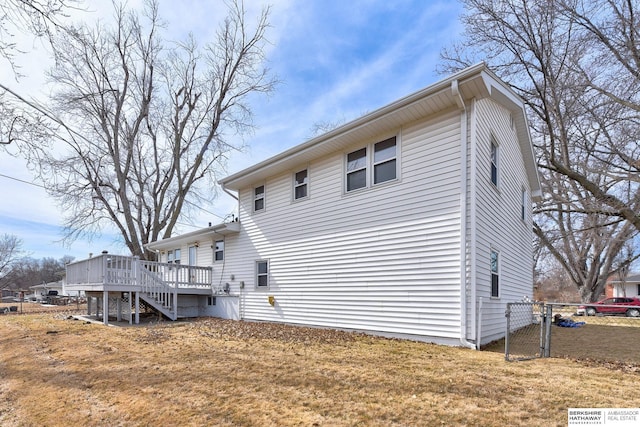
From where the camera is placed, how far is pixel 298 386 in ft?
14.1

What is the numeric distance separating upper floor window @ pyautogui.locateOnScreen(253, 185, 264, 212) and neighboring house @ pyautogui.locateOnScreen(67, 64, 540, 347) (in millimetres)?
70

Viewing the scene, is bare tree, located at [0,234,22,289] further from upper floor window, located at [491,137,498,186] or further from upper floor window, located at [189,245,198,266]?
upper floor window, located at [491,137,498,186]

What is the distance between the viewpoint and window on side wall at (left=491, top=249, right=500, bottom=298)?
798 centimetres

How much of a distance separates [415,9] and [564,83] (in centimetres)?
663

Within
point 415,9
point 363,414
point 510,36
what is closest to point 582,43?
point 510,36

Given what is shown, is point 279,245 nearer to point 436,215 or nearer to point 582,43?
point 436,215

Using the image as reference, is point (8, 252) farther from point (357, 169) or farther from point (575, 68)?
point (575, 68)

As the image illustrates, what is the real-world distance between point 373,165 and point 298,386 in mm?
5701

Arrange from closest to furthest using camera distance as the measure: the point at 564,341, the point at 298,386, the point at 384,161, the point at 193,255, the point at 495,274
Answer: the point at 298,386
the point at 564,341
the point at 495,274
the point at 384,161
the point at 193,255

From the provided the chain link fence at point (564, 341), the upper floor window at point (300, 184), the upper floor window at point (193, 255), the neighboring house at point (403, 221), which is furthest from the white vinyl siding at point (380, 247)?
the upper floor window at point (193, 255)

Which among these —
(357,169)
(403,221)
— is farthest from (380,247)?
(357,169)

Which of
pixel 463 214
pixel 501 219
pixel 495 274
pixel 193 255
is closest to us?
pixel 463 214

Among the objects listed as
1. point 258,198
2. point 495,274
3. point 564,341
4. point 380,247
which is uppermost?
point 258,198

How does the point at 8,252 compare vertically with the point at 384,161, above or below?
below
